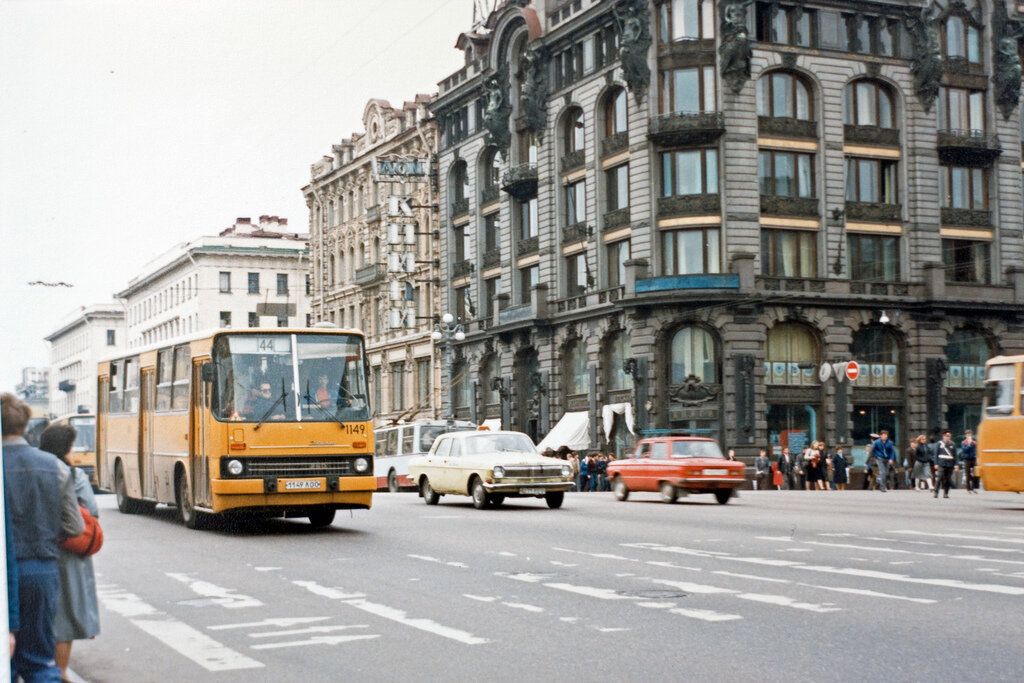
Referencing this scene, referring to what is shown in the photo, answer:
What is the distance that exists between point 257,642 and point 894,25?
4985cm

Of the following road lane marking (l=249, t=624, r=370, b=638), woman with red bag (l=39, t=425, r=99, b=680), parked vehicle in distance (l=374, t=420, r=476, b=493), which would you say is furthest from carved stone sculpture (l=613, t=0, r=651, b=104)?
woman with red bag (l=39, t=425, r=99, b=680)

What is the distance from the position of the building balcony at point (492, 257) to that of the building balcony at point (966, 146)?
2080cm

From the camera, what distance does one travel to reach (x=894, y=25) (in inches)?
2116

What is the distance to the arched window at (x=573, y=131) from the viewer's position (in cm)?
5681

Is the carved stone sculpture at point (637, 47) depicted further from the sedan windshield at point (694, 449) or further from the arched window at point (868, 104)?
the sedan windshield at point (694, 449)

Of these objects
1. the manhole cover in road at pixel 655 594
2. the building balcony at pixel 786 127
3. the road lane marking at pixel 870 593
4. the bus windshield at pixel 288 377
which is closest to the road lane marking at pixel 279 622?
the manhole cover in road at pixel 655 594

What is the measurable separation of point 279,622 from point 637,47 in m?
43.5

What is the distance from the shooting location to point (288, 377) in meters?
17.5

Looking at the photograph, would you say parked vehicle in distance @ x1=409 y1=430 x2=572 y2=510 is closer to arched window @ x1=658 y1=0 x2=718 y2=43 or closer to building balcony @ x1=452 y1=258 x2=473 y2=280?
arched window @ x1=658 y1=0 x2=718 y2=43

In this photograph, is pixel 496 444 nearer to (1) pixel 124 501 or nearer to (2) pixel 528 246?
(1) pixel 124 501

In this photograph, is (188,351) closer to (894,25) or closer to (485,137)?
(894,25)

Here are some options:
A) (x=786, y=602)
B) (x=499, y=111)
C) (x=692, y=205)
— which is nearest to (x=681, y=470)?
(x=786, y=602)

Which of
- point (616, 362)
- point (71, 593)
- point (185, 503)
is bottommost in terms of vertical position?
point (185, 503)

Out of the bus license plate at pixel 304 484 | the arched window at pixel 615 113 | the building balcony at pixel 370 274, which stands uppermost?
the arched window at pixel 615 113
